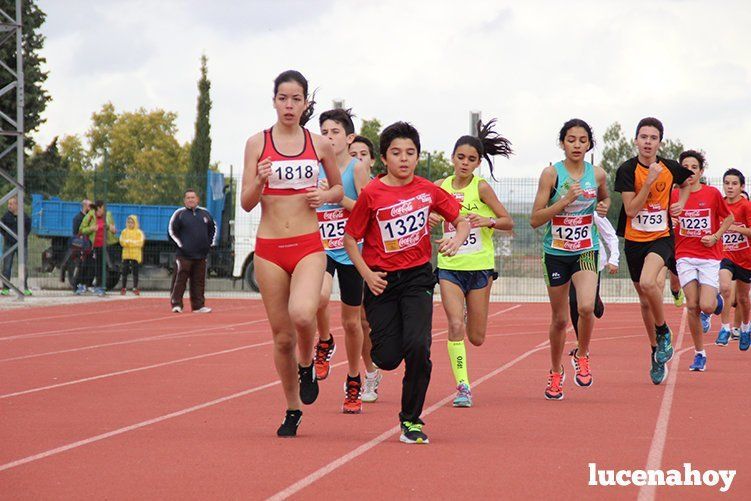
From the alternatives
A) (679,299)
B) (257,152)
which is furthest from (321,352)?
(679,299)

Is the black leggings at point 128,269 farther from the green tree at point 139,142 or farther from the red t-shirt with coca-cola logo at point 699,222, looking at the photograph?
the green tree at point 139,142

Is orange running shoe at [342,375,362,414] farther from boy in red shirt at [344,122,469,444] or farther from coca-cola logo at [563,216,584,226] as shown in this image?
coca-cola logo at [563,216,584,226]

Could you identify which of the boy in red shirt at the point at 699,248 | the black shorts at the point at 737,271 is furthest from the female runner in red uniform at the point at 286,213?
the black shorts at the point at 737,271

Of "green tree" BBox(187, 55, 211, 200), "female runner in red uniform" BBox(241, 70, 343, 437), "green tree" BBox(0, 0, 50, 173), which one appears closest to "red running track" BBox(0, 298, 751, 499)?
"female runner in red uniform" BBox(241, 70, 343, 437)

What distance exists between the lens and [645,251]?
10.7m

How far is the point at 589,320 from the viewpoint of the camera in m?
9.90

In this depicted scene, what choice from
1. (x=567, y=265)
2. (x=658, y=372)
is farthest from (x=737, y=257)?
(x=567, y=265)

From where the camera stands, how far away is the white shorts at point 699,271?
1283 cm

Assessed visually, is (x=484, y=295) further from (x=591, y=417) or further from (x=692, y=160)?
(x=692, y=160)

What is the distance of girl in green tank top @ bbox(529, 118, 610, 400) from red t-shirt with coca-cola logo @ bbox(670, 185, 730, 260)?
3527 millimetres

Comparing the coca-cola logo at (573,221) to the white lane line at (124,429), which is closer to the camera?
the white lane line at (124,429)

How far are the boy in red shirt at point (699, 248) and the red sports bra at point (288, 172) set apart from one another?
5636 millimetres

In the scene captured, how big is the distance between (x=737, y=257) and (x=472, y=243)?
7.22 metres

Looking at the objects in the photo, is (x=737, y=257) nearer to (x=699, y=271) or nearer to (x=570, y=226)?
(x=699, y=271)
